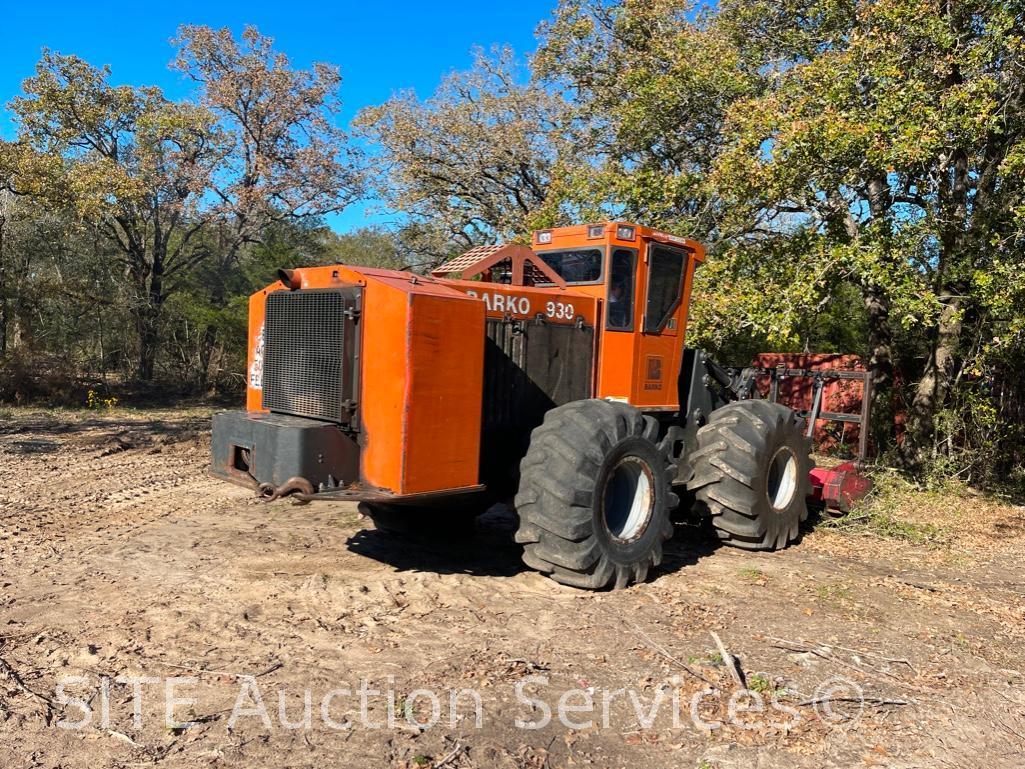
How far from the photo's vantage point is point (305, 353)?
5.27 m

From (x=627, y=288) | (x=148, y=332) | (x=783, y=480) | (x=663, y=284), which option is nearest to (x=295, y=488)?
(x=627, y=288)

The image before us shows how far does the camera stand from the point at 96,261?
66.5 ft

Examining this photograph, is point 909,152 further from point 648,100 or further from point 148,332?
point 148,332

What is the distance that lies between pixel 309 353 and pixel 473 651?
2.31 meters

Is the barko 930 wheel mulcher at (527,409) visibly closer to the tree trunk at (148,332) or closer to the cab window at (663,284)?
the cab window at (663,284)

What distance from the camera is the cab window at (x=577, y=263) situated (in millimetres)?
6082

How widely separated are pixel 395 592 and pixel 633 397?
244cm

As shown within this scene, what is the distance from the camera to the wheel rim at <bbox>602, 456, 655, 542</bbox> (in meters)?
5.42

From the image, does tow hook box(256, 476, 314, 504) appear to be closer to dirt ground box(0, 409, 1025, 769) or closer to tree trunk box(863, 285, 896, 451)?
dirt ground box(0, 409, 1025, 769)

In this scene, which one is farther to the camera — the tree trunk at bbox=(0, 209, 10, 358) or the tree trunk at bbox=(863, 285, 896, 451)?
the tree trunk at bbox=(0, 209, 10, 358)

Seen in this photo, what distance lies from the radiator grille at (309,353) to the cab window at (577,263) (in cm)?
203

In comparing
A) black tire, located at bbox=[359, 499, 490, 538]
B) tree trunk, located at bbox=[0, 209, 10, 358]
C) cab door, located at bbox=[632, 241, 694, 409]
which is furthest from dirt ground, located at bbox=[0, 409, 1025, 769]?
tree trunk, located at bbox=[0, 209, 10, 358]

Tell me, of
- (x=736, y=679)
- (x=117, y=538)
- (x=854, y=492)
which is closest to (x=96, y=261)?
(x=117, y=538)

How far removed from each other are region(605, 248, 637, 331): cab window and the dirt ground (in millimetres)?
1946
